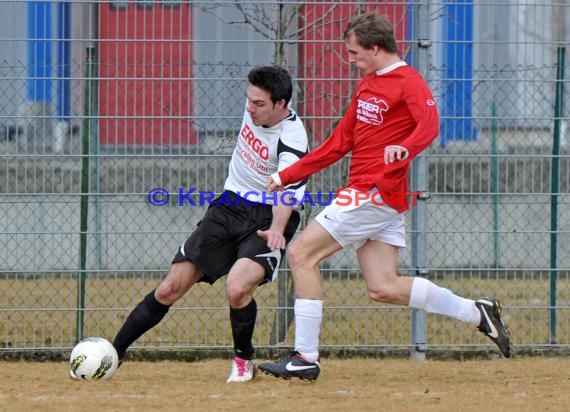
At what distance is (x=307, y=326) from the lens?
6359 mm

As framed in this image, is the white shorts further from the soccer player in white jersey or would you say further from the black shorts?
the black shorts

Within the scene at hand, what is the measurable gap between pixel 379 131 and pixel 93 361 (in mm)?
2000

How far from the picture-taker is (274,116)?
21.2 feet

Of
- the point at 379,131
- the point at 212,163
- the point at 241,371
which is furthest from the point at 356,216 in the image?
the point at 212,163

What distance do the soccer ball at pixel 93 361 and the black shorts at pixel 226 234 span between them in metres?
0.63

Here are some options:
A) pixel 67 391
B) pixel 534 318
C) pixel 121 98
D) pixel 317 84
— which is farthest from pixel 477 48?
pixel 67 391

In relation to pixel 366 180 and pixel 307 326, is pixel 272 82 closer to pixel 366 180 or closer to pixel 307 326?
pixel 366 180

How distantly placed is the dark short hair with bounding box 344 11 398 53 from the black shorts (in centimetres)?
104

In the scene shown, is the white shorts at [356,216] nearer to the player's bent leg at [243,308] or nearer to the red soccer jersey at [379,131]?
the red soccer jersey at [379,131]

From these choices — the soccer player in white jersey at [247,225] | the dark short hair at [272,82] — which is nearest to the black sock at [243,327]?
the soccer player in white jersey at [247,225]

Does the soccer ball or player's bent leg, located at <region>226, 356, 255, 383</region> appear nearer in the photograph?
the soccer ball

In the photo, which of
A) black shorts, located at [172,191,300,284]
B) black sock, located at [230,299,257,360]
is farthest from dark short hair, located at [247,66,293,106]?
black sock, located at [230,299,257,360]

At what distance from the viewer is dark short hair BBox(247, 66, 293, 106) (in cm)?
639

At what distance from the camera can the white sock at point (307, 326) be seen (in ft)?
20.9
